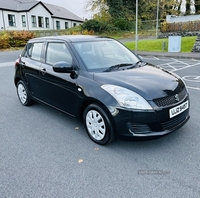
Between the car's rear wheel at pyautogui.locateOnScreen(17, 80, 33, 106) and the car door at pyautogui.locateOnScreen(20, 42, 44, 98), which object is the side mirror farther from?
the car's rear wheel at pyautogui.locateOnScreen(17, 80, 33, 106)

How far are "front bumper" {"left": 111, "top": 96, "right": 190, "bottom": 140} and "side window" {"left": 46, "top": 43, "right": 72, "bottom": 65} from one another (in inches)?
56.6

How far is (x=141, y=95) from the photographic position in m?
2.93

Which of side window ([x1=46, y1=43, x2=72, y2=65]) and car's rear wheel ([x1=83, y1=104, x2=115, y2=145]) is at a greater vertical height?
side window ([x1=46, y1=43, x2=72, y2=65])

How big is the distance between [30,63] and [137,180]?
335 centimetres

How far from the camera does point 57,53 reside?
13.1ft

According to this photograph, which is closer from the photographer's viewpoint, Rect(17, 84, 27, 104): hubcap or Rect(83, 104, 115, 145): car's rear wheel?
Rect(83, 104, 115, 145): car's rear wheel

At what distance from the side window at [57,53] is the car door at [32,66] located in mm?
309

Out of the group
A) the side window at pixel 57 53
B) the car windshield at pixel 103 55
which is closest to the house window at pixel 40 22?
the side window at pixel 57 53

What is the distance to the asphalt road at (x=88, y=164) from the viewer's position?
7.89ft

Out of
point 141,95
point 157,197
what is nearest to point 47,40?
point 141,95

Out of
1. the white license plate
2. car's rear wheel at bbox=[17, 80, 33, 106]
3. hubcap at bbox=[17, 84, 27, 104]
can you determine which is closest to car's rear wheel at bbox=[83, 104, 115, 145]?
the white license plate

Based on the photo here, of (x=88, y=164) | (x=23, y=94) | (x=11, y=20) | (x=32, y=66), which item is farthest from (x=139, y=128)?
(x=11, y=20)

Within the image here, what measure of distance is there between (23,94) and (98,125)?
2693 millimetres

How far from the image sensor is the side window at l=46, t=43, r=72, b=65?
377 cm
